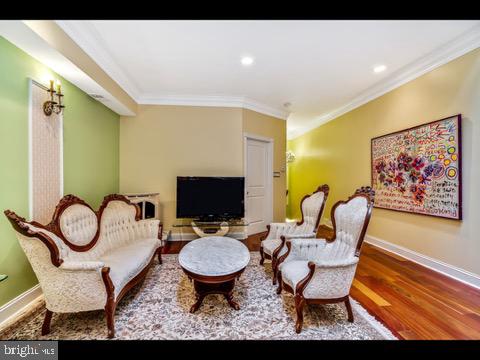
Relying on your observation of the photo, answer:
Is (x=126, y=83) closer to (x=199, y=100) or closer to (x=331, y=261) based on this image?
(x=199, y=100)

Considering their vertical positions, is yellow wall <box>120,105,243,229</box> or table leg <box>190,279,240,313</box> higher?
yellow wall <box>120,105,243,229</box>

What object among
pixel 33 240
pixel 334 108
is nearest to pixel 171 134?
pixel 33 240

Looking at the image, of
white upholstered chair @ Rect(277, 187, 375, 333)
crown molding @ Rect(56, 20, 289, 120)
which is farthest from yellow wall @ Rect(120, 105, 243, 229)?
white upholstered chair @ Rect(277, 187, 375, 333)

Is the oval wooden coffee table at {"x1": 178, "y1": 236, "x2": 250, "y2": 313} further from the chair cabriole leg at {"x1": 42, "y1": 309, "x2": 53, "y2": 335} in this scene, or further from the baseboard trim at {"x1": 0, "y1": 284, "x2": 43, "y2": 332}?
the baseboard trim at {"x1": 0, "y1": 284, "x2": 43, "y2": 332}

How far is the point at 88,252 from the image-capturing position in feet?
6.70

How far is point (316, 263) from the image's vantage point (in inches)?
62.4

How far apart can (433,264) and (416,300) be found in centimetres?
102

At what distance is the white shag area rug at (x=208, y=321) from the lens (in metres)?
1.55

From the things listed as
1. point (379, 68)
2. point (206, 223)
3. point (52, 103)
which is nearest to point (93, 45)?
point (52, 103)

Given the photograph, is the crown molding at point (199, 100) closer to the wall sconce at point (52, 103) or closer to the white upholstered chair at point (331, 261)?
the wall sconce at point (52, 103)

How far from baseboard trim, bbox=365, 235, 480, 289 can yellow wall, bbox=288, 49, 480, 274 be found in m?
0.06

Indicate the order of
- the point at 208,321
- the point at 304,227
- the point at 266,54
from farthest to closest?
the point at 304,227 → the point at 266,54 → the point at 208,321

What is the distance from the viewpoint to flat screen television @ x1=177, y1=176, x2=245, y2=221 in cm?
366

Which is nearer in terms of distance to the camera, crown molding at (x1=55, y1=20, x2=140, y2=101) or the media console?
crown molding at (x1=55, y1=20, x2=140, y2=101)
